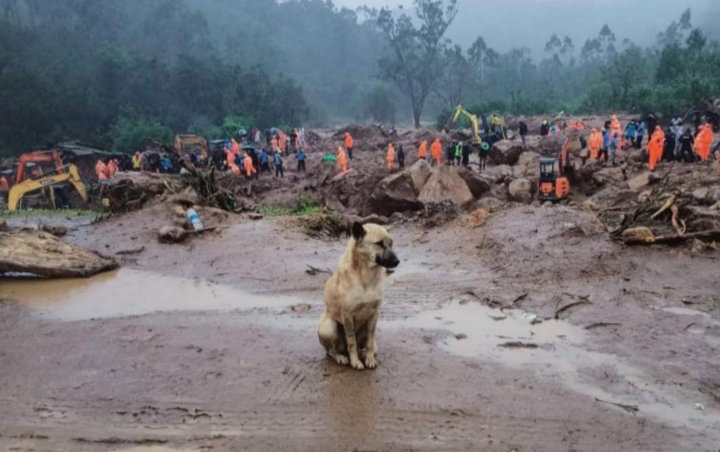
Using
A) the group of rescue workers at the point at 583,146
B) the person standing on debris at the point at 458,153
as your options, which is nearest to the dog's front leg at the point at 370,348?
the group of rescue workers at the point at 583,146

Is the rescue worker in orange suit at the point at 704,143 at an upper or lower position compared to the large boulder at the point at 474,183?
upper

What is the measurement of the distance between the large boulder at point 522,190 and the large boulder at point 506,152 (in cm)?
696

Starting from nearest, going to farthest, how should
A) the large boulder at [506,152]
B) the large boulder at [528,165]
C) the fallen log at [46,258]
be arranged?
the fallen log at [46,258], the large boulder at [528,165], the large boulder at [506,152]

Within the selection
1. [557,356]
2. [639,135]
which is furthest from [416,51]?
[557,356]

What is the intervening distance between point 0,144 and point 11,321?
123ft

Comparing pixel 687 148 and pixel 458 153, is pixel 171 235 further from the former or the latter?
pixel 687 148

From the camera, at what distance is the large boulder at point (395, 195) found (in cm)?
1752

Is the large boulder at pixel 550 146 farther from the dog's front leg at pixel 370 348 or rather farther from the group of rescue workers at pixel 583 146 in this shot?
the dog's front leg at pixel 370 348

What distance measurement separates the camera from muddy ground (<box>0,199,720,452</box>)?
16.6ft

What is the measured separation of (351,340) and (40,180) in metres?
20.9

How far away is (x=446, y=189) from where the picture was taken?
1717 centimetres

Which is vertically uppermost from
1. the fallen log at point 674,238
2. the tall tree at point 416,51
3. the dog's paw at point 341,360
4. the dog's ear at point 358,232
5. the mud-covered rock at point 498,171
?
the tall tree at point 416,51

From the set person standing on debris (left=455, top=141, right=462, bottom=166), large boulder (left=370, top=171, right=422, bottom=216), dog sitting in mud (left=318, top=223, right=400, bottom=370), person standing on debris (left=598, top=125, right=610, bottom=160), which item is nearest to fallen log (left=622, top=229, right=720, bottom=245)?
dog sitting in mud (left=318, top=223, right=400, bottom=370)

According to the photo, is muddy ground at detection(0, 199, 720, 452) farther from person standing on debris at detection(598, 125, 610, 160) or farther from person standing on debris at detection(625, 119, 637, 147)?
person standing on debris at detection(625, 119, 637, 147)
